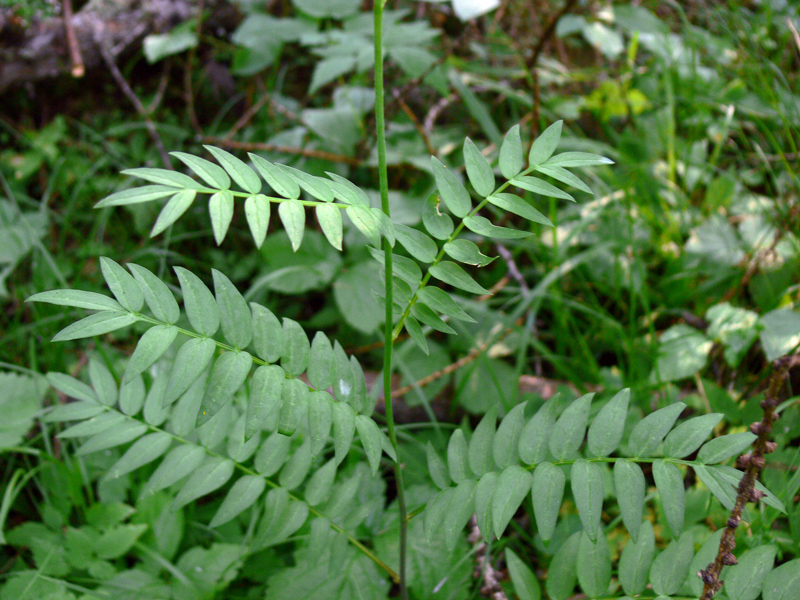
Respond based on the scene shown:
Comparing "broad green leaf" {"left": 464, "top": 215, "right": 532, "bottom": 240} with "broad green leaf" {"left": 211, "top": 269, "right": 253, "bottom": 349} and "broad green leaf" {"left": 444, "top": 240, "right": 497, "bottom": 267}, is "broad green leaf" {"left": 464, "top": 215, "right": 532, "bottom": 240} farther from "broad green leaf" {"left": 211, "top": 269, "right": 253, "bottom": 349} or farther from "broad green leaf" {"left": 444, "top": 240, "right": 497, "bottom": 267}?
"broad green leaf" {"left": 211, "top": 269, "right": 253, "bottom": 349}

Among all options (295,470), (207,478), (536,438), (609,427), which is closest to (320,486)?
(295,470)

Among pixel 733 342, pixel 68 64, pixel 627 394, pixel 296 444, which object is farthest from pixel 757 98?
pixel 68 64

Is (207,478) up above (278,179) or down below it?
below

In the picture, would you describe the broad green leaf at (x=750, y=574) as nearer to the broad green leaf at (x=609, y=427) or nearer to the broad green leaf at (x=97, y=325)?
the broad green leaf at (x=609, y=427)

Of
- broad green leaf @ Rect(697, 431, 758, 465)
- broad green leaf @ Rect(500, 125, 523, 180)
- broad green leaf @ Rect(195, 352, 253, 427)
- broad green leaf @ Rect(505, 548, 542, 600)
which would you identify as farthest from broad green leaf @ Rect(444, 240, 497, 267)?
broad green leaf @ Rect(505, 548, 542, 600)

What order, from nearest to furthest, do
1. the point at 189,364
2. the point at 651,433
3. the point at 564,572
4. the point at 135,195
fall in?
the point at 135,195 < the point at 189,364 < the point at 651,433 < the point at 564,572

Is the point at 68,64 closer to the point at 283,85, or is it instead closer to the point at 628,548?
the point at 283,85

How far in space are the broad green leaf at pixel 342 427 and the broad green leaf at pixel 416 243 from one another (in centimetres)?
27

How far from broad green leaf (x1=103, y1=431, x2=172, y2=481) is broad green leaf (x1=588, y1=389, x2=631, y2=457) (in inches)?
31.0

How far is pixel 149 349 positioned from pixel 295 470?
42 cm

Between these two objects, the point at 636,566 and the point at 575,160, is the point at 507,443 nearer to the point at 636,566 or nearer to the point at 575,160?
the point at 636,566

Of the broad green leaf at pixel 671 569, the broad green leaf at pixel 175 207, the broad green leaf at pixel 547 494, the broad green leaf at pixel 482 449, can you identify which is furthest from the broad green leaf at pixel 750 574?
the broad green leaf at pixel 175 207

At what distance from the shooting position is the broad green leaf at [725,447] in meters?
0.84

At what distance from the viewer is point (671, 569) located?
907 millimetres
